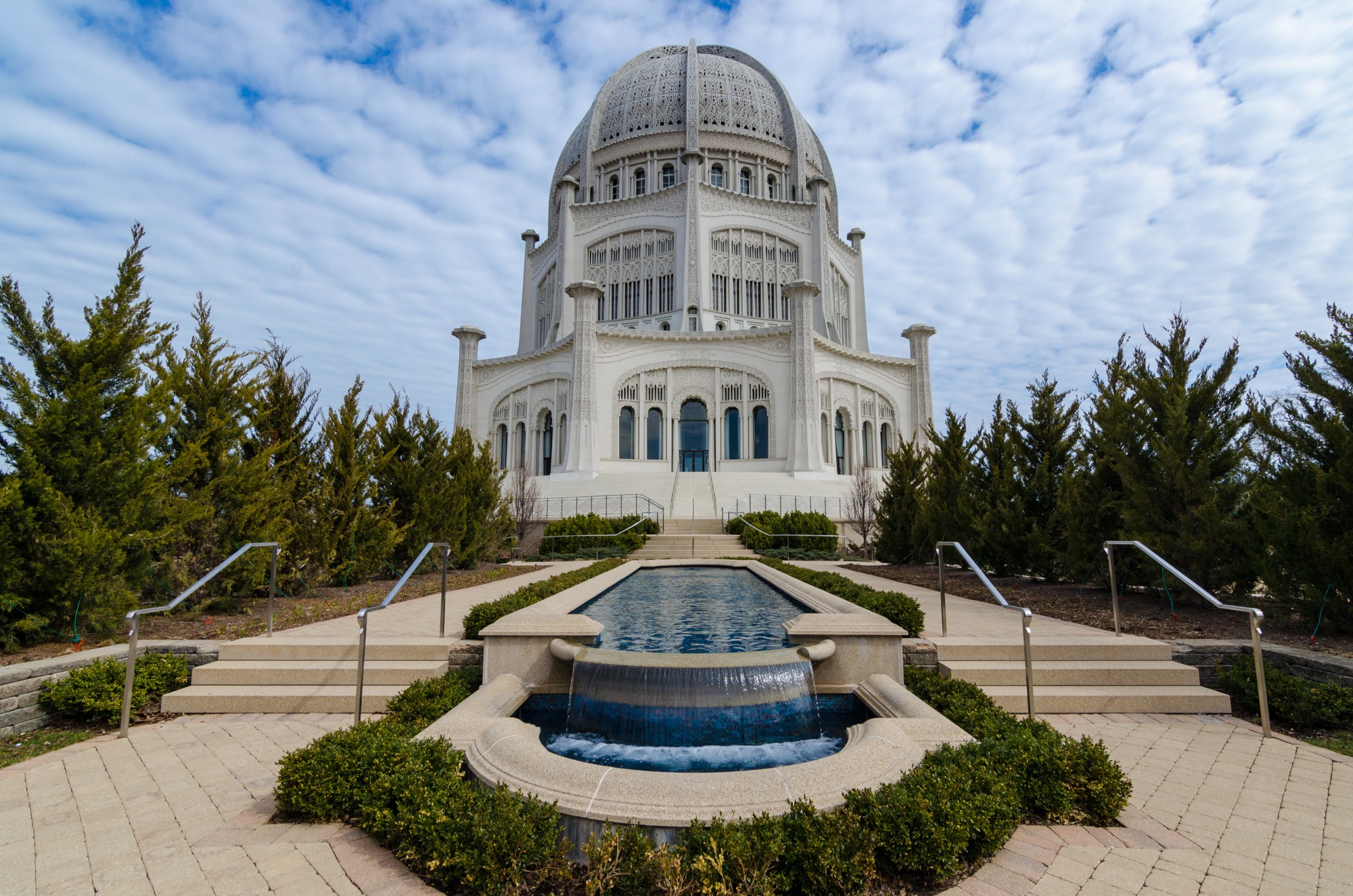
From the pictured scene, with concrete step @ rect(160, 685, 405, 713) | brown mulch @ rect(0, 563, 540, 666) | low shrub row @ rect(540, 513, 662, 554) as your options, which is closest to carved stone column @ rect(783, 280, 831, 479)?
low shrub row @ rect(540, 513, 662, 554)

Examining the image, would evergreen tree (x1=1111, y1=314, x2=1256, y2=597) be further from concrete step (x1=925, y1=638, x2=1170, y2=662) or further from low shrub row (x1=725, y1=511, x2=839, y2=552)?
low shrub row (x1=725, y1=511, x2=839, y2=552)

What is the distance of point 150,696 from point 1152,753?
321 inches

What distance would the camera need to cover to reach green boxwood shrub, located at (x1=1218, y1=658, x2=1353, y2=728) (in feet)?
16.4

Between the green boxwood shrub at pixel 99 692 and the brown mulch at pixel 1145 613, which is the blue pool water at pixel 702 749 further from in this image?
the brown mulch at pixel 1145 613

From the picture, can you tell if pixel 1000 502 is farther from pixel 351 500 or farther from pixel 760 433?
pixel 760 433

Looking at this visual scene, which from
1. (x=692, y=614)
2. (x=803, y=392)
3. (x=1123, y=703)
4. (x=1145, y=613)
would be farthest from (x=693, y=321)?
(x=1123, y=703)

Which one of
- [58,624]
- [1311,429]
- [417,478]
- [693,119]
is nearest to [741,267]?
[693,119]

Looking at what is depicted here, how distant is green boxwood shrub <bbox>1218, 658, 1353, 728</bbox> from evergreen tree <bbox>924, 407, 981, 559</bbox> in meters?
6.80

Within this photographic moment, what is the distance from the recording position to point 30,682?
17.3ft

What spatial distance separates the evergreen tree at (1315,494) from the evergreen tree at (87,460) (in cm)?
1209

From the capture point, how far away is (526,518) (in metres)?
23.0

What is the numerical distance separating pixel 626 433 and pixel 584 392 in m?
3.24

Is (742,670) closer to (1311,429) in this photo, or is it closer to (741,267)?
(1311,429)


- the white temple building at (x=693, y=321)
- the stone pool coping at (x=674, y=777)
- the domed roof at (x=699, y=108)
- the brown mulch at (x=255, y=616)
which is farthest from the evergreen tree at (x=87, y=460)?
the domed roof at (x=699, y=108)
